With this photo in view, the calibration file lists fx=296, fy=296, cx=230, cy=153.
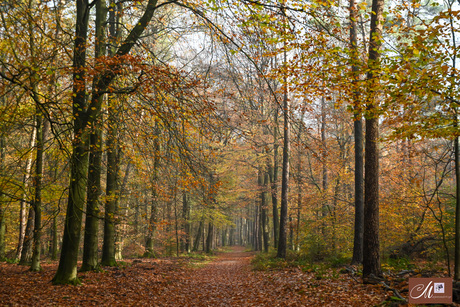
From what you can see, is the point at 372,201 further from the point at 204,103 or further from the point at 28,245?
the point at 28,245

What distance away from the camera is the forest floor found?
6.12 m

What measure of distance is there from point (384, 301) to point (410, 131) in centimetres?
322

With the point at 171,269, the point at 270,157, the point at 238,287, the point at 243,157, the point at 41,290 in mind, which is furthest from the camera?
the point at 243,157

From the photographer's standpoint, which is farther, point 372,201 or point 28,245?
point 28,245

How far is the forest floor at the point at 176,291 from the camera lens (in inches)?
241

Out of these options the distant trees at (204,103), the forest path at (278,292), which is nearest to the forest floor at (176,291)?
the forest path at (278,292)

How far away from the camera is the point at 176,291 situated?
8.65 metres

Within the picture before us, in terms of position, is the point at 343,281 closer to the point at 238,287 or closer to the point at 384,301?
the point at 384,301

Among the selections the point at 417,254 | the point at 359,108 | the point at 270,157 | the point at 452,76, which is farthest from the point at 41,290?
the point at 270,157

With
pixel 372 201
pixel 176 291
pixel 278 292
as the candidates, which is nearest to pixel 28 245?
pixel 176 291

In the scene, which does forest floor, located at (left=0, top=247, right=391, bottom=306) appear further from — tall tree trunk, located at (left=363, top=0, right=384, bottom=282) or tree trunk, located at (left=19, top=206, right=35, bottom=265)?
tree trunk, located at (left=19, top=206, right=35, bottom=265)

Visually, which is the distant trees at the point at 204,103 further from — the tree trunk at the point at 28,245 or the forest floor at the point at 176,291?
the forest floor at the point at 176,291

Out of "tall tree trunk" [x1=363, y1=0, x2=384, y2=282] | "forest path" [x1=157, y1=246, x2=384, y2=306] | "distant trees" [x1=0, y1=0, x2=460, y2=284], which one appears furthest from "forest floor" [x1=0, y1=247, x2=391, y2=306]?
"distant trees" [x1=0, y1=0, x2=460, y2=284]

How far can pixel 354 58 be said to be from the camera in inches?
222
